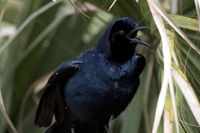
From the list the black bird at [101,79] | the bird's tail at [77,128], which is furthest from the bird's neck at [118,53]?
the bird's tail at [77,128]

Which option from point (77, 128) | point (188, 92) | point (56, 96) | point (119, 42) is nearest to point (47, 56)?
point (56, 96)

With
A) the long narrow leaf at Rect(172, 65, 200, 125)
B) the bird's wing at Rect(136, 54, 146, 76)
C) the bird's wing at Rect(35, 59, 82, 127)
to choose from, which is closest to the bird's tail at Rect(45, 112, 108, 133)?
the bird's wing at Rect(35, 59, 82, 127)

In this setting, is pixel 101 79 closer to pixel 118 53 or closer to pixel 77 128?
pixel 118 53

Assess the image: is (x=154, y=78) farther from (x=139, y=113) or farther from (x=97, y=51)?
(x=97, y=51)

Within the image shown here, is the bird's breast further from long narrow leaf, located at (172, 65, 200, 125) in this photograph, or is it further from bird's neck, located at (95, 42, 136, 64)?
long narrow leaf, located at (172, 65, 200, 125)

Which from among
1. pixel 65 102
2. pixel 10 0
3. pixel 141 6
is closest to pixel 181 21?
pixel 141 6

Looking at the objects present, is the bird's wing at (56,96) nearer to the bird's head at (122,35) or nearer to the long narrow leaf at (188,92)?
the bird's head at (122,35)

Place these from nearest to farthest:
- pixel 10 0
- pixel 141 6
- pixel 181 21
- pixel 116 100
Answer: pixel 181 21 < pixel 141 6 < pixel 116 100 < pixel 10 0
